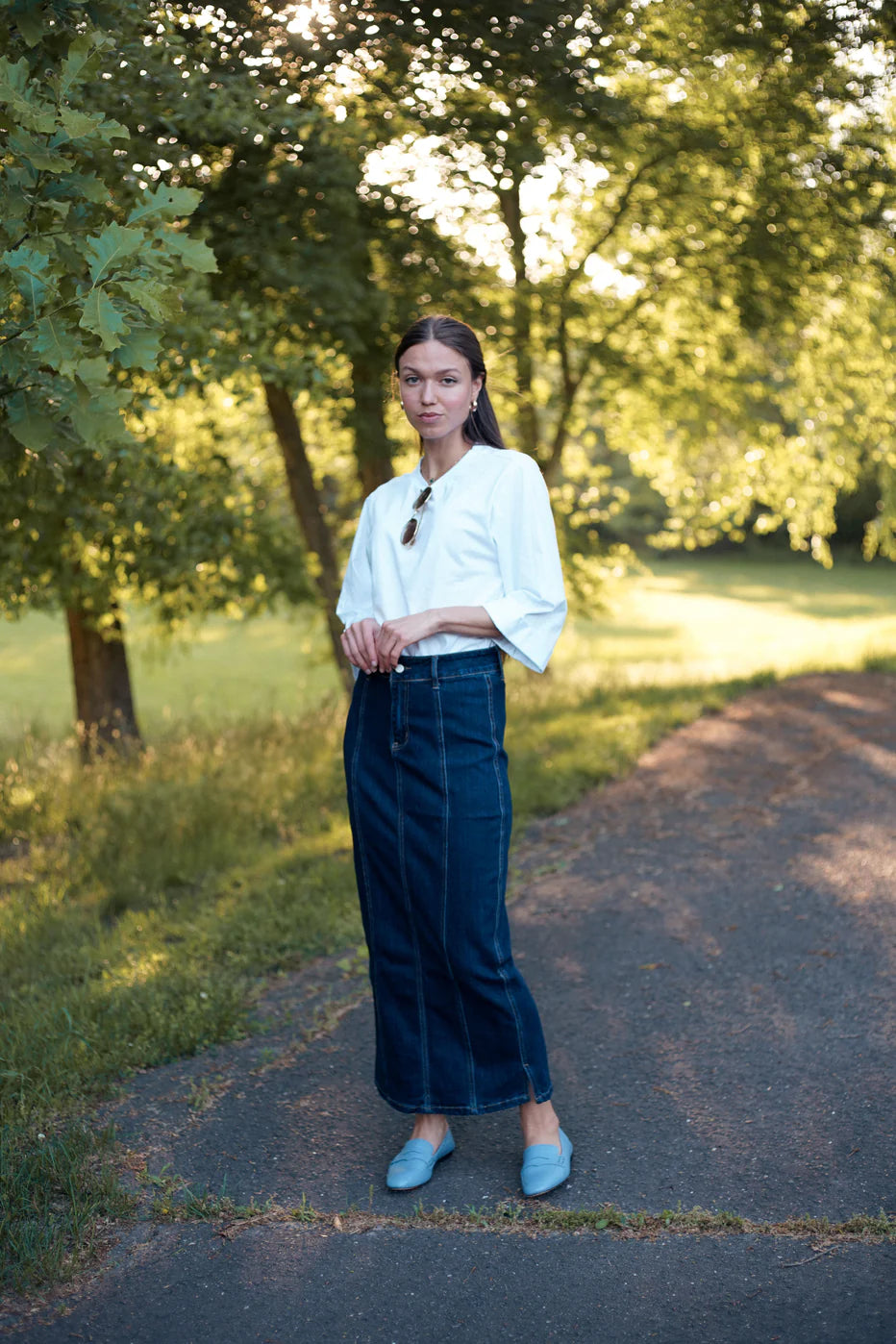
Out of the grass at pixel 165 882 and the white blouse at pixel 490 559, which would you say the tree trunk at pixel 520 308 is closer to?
the grass at pixel 165 882

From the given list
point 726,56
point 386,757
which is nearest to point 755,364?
point 726,56

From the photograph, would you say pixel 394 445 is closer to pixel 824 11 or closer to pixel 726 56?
pixel 726 56

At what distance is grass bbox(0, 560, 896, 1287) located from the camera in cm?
350

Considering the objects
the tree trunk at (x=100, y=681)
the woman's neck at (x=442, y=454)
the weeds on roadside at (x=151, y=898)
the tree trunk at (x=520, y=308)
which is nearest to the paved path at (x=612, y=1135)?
the weeds on roadside at (x=151, y=898)

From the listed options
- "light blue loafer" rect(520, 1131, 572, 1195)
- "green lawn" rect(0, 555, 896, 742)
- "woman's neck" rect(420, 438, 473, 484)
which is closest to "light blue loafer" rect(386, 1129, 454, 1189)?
"light blue loafer" rect(520, 1131, 572, 1195)

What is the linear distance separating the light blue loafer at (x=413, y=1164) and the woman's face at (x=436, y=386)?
1913 millimetres

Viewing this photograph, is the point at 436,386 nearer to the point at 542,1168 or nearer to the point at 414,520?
the point at 414,520

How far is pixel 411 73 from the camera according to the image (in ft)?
18.2

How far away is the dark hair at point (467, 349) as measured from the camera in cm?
318

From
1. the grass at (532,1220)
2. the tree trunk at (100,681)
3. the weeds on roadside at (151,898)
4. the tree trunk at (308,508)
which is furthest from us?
the tree trunk at (308,508)

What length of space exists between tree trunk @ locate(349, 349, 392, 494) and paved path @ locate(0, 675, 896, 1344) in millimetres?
4795

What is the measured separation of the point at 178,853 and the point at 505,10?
4.27m

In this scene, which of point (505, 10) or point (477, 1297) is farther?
point (505, 10)

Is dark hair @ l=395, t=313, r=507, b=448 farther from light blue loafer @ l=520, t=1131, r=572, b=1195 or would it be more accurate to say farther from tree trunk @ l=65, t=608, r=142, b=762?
tree trunk @ l=65, t=608, r=142, b=762
